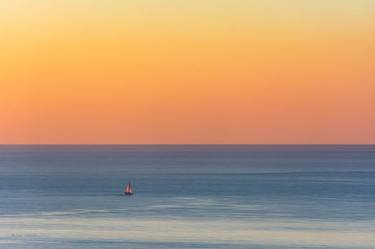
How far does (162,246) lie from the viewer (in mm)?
64188

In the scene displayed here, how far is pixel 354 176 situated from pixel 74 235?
3961 inches

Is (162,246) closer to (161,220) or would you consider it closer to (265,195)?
(161,220)

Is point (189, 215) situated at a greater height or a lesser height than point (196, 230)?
greater

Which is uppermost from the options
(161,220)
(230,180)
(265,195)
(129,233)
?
(230,180)

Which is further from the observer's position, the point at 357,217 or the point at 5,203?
the point at 5,203

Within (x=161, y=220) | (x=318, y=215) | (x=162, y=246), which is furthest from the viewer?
(x=318, y=215)

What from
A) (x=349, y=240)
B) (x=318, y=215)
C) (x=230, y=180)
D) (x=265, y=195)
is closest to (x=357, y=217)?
(x=318, y=215)

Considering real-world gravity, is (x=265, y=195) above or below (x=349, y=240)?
above

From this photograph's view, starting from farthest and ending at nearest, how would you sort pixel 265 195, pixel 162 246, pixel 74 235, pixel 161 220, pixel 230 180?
pixel 230 180 → pixel 265 195 → pixel 161 220 → pixel 74 235 → pixel 162 246

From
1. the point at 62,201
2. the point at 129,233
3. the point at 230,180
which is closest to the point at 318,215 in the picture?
the point at 129,233

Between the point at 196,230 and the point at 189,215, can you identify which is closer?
the point at 196,230

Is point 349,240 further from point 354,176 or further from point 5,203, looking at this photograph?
point 354,176

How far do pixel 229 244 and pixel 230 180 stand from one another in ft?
280

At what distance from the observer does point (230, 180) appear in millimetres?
151125
